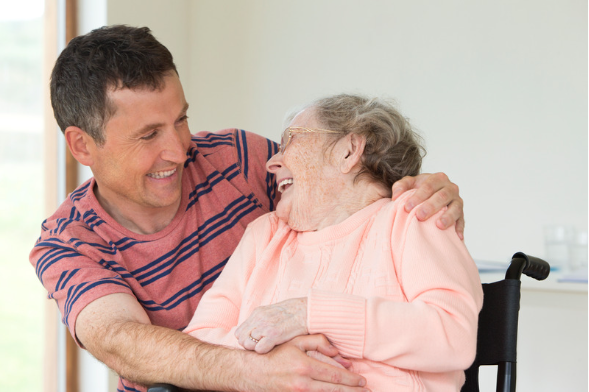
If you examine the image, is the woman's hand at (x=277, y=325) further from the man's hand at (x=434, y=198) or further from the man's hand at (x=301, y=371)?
the man's hand at (x=434, y=198)

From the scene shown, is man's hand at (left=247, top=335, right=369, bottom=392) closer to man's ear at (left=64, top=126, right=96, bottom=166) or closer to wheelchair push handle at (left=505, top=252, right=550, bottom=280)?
wheelchair push handle at (left=505, top=252, right=550, bottom=280)

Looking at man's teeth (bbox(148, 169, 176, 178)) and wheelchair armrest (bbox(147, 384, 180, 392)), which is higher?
man's teeth (bbox(148, 169, 176, 178))

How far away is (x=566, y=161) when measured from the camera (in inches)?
132

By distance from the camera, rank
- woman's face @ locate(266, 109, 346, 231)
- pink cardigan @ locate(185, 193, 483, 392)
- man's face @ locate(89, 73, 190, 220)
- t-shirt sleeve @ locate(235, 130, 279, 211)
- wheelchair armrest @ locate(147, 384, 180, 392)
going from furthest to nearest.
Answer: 1. t-shirt sleeve @ locate(235, 130, 279, 211)
2. man's face @ locate(89, 73, 190, 220)
3. woman's face @ locate(266, 109, 346, 231)
4. wheelchair armrest @ locate(147, 384, 180, 392)
5. pink cardigan @ locate(185, 193, 483, 392)

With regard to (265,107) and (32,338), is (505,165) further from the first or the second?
(32,338)

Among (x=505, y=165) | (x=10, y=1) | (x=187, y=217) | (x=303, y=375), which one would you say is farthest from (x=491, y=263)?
(x=10, y=1)

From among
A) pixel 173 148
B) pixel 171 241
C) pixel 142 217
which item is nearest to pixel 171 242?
pixel 171 241

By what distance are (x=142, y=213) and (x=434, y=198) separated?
962mm

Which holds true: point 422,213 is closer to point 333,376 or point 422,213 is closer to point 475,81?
point 333,376

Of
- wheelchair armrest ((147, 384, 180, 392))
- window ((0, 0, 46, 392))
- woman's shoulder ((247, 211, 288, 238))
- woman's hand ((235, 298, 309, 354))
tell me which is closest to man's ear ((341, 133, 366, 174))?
woman's shoulder ((247, 211, 288, 238))

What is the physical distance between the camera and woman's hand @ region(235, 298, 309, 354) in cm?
132

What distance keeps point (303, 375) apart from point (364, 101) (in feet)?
2.63

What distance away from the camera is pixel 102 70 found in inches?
67.2

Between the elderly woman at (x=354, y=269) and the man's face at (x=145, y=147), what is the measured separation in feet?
1.03
